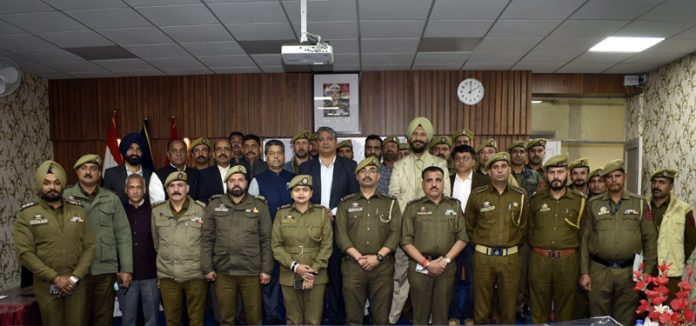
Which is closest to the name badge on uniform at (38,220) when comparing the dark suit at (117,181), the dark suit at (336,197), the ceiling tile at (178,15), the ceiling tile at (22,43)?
the dark suit at (117,181)

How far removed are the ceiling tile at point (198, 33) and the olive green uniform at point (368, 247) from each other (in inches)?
98.9

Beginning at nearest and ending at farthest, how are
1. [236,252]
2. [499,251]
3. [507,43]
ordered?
[236,252], [499,251], [507,43]

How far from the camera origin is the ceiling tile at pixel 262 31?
14.9 ft

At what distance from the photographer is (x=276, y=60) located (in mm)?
6086

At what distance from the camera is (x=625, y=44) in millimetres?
5309

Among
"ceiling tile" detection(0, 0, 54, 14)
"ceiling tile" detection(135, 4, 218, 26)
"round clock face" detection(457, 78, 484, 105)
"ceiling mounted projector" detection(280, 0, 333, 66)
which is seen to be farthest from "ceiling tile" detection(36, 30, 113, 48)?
"round clock face" detection(457, 78, 484, 105)

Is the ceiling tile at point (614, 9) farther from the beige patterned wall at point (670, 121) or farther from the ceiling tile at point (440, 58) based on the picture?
the beige patterned wall at point (670, 121)

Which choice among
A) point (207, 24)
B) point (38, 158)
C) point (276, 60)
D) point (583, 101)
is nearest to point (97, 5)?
point (207, 24)

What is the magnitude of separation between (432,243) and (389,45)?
2.78 metres

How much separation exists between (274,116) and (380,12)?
330 cm

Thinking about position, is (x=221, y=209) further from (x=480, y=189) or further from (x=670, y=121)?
(x=670, y=121)

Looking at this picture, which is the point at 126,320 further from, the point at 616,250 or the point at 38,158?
the point at 38,158

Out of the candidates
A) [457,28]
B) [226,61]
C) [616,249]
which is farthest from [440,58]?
[616,249]

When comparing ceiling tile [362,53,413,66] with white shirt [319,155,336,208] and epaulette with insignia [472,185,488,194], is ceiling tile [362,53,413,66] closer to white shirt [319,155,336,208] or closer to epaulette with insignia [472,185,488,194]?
white shirt [319,155,336,208]
